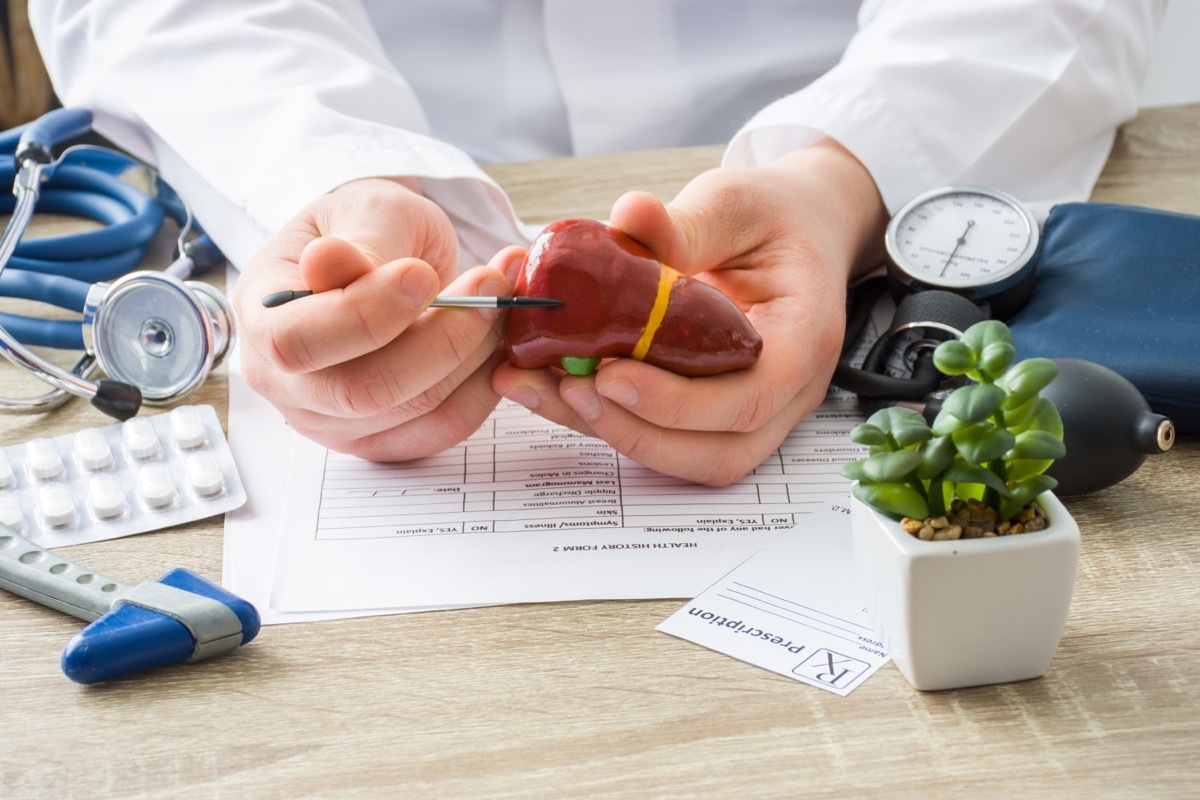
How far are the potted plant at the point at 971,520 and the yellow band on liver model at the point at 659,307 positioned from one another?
0.16 m

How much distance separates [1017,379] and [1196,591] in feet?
0.59

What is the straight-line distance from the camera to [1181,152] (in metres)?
1.00

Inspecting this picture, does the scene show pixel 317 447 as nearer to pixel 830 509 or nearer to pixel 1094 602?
pixel 830 509

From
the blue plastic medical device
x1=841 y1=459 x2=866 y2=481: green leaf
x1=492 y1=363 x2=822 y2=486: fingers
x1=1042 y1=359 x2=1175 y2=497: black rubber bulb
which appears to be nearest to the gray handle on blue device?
the blue plastic medical device

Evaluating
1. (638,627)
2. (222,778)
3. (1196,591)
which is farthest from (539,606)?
(1196,591)

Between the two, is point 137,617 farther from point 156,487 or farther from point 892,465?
point 892,465

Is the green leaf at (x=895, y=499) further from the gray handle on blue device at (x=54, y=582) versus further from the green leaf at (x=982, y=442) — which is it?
the gray handle on blue device at (x=54, y=582)

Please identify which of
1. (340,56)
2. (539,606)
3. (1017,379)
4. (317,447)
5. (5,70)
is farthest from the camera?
(5,70)

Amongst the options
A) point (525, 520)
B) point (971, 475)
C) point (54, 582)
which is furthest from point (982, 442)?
point (54, 582)

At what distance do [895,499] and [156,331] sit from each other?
20.3 inches

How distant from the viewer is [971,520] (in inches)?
17.3

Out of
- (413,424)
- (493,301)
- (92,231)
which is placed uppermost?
(493,301)

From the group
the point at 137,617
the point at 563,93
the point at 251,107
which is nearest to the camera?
the point at 137,617

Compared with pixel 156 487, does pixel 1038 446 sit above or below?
above
